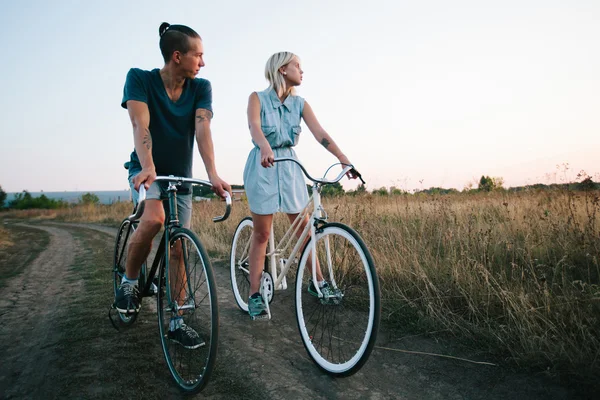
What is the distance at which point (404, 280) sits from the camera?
13.1ft

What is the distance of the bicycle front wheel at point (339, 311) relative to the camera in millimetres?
2355

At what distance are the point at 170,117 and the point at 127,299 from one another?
1359mm

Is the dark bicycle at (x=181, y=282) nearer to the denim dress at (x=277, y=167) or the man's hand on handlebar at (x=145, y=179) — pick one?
the man's hand on handlebar at (x=145, y=179)

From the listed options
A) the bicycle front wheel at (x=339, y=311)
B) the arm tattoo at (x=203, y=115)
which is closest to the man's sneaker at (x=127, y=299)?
the bicycle front wheel at (x=339, y=311)

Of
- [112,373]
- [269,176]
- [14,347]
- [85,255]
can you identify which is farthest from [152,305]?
[85,255]

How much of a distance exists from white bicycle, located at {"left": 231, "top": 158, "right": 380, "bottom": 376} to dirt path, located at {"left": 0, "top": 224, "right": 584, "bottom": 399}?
0.16 metres

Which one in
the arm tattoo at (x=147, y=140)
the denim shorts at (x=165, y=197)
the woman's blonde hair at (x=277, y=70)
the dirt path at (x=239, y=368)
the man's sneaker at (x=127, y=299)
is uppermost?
the woman's blonde hair at (x=277, y=70)

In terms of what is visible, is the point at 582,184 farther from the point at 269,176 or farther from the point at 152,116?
the point at 152,116

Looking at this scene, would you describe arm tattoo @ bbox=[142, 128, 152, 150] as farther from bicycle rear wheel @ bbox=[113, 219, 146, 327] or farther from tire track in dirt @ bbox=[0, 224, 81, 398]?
tire track in dirt @ bbox=[0, 224, 81, 398]

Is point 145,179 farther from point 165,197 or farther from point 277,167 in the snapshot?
point 277,167

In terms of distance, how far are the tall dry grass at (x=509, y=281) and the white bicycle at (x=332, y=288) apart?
0.39m

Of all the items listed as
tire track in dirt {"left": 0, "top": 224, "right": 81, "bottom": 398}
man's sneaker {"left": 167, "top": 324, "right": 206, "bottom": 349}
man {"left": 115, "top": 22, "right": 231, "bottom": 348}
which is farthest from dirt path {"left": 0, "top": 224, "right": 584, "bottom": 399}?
man {"left": 115, "top": 22, "right": 231, "bottom": 348}

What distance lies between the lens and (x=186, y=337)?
8.15 feet

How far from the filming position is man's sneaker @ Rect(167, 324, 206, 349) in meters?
2.46
